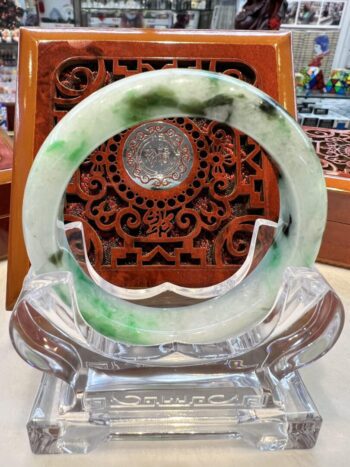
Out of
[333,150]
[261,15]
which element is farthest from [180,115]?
[261,15]

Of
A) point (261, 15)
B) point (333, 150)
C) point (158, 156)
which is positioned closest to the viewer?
point (158, 156)

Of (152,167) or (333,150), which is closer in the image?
(152,167)

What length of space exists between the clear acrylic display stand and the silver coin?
0.86 ft

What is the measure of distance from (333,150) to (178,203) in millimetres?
422

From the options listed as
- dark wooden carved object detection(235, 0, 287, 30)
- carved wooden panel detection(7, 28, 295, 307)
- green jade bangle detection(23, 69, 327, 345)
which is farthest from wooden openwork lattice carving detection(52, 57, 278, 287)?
dark wooden carved object detection(235, 0, 287, 30)

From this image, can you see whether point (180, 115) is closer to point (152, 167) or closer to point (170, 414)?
point (152, 167)

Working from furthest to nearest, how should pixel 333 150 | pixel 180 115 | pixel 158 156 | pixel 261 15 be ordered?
1. pixel 261 15
2. pixel 333 150
3. pixel 158 156
4. pixel 180 115

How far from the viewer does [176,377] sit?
0.53m

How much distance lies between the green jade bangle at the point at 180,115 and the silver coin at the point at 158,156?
223 millimetres

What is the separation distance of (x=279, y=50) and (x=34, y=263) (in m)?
0.50

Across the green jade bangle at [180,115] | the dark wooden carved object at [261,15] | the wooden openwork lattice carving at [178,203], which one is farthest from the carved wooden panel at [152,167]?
the dark wooden carved object at [261,15]

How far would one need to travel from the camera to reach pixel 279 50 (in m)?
0.67

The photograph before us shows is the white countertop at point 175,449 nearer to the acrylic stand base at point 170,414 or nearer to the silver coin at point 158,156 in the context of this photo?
the acrylic stand base at point 170,414

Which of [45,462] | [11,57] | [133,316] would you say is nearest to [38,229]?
[133,316]
